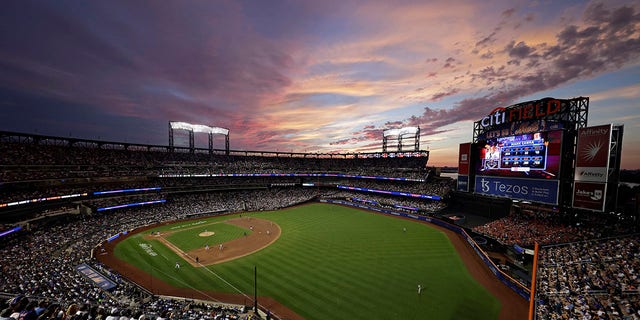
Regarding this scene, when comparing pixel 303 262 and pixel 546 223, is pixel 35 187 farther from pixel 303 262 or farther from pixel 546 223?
pixel 546 223

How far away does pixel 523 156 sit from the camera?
3394 centimetres

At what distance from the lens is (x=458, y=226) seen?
40031 mm

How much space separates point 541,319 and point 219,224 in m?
46.3

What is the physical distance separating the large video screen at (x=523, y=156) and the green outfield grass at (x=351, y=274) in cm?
1386

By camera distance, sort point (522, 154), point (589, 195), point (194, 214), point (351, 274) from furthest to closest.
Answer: point (194, 214)
point (522, 154)
point (589, 195)
point (351, 274)

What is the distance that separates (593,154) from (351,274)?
99.9ft

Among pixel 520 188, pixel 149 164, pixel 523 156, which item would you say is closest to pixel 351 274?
pixel 520 188

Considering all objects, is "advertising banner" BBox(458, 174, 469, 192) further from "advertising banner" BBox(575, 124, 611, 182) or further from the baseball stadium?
"advertising banner" BBox(575, 124, 611, 182)

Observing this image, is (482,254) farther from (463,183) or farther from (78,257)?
(78,257)

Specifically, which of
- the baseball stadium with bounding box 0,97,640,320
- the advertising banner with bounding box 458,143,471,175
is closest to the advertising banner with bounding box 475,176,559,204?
the baseball stadium with bounding box 0,97,640,320

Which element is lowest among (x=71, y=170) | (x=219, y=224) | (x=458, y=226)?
(x=219, y=224)

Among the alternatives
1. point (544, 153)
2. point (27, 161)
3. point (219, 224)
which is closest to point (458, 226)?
point (544, 153)

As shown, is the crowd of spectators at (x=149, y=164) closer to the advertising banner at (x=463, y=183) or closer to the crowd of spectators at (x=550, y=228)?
the advertising banner at (x=463, y=183)

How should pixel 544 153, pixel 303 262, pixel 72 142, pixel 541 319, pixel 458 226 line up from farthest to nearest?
pixel 72 142 < pixel 458 226 < pixel 544 153 < pixel 303 262 < pixel 541 319
